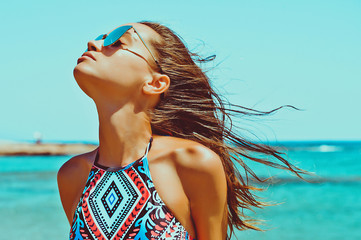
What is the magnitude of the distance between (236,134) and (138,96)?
25.5 inches

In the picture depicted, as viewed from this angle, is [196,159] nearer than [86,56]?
Yes

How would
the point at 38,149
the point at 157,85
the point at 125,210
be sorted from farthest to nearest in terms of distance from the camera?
the point at 38,149
the point at 157,85
the point at 125,210

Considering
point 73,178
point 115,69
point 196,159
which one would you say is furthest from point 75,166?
point 196,159

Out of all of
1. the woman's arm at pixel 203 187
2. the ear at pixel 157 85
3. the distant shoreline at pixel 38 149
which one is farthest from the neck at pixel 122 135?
the distant shoreline at pixel 38 149

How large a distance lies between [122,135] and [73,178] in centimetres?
41

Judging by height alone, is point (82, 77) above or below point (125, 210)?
above

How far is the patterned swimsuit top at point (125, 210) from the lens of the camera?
2064mm

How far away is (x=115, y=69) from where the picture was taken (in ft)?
7.20

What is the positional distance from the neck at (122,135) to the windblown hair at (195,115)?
5.1 inches

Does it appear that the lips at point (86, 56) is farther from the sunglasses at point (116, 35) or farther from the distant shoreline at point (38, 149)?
the distant shoreline at point (38, 149)

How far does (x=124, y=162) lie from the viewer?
223cm

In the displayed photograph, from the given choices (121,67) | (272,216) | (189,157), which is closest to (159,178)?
(189,157)

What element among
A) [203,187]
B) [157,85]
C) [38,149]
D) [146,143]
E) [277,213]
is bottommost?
[38,149]

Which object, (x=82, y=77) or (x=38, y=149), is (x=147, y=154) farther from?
(x=38, y=149)
